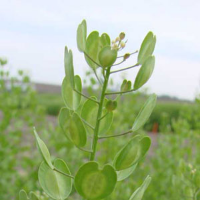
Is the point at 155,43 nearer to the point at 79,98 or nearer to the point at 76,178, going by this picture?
→ the point at 79,98

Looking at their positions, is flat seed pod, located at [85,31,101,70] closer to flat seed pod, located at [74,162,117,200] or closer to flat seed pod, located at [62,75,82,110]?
flat seed pod, located at [62,75,82,110]

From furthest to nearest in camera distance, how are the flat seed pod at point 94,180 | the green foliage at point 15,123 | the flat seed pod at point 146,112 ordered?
the green foliage at point 15,123
the flat seed pod at point 146,112
the flat seed pod at point 94,180

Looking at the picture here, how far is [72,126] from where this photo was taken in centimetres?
66

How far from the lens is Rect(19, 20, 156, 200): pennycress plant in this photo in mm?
631

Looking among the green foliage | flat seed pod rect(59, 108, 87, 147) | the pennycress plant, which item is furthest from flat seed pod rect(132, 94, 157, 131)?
the green foliage

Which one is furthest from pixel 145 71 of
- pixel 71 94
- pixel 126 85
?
pixel 71 94

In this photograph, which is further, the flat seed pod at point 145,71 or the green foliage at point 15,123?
the green foliage at point 15,123

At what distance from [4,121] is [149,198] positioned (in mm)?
1188

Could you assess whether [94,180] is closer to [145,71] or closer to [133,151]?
[133,151]

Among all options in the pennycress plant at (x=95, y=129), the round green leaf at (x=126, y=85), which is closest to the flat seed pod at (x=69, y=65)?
the pennycress plant at (x=95, y=129)

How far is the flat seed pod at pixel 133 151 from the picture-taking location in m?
0.66

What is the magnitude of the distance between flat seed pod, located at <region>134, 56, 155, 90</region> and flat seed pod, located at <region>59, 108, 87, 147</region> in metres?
0.13

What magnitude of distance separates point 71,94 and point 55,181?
165 millimetres

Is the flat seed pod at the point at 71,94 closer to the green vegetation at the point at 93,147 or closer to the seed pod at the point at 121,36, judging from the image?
the green vegetation at the point at 93,147
